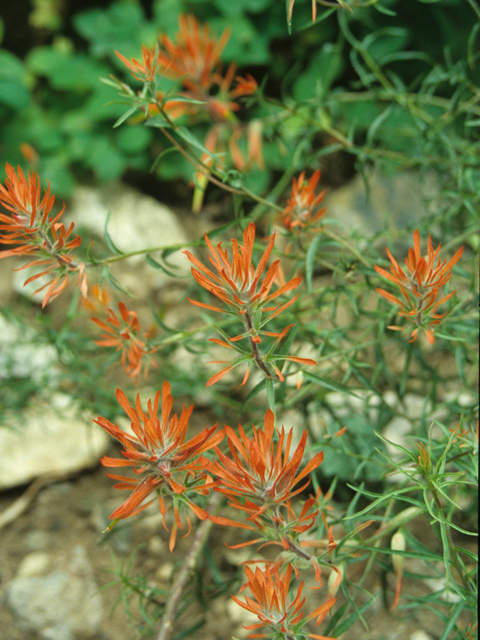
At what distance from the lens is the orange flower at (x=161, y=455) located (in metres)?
0.38

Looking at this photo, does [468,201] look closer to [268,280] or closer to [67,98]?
[268,280]

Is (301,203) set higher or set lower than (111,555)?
higher

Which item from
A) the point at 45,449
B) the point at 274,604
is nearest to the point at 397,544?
the point at 274,604

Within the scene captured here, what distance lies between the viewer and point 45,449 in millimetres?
1177

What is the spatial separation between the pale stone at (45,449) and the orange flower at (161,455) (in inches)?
30.8

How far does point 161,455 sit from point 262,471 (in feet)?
0.26

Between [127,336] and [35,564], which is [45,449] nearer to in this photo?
[35,564]

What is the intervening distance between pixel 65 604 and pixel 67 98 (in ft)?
4.33

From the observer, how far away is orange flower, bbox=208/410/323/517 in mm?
393

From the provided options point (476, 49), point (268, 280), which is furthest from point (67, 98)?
point (268, 280)

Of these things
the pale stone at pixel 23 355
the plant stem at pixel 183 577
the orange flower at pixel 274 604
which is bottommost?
the pale stone at pixel 23 355

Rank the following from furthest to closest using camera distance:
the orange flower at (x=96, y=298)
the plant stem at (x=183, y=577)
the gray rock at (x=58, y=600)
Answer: the gray rock at (x=58, y=600) → the orange flower at (x=96, y=298) → the plant stem at (x=183, y=577)

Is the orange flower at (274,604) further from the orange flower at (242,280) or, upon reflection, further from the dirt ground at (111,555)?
the dirt ground at (111,555)

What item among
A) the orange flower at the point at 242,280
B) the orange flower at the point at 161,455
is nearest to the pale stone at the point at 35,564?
the orange flower at the point at 161,455
